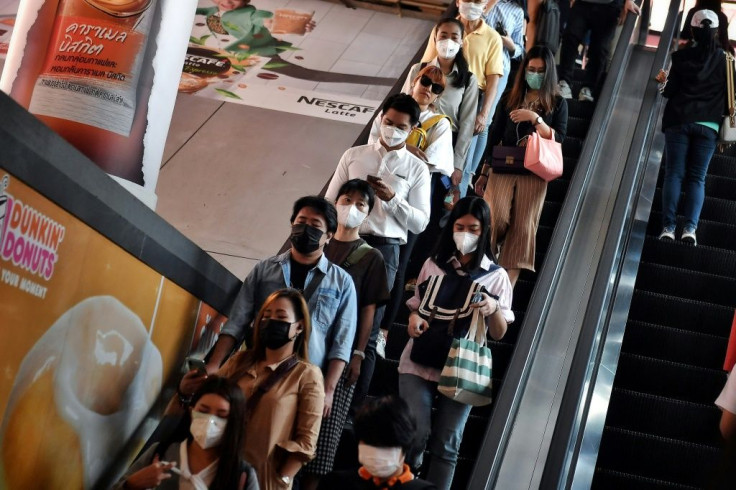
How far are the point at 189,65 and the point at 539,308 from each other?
8104 millimetres

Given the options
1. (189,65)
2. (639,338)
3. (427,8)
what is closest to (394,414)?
(639,338)

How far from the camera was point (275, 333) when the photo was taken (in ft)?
15.2

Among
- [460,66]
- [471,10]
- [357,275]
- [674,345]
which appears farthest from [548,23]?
[357,275]

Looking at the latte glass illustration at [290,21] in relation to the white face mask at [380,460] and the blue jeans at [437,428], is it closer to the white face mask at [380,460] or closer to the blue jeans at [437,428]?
the blue jeans at [437,428]

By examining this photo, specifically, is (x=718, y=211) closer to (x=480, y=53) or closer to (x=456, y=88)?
(x=480, y=53)

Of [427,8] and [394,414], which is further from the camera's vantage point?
[427,8]

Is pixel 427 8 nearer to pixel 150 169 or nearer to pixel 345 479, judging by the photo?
pixel 150 169

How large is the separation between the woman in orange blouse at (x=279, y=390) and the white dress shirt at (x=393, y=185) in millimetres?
1486

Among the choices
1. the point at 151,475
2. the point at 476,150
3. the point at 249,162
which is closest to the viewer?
the point at 151,475

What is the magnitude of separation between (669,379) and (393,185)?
6.66ft

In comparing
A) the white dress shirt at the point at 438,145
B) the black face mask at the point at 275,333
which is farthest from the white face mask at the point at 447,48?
the black face mask at the point at 275,333

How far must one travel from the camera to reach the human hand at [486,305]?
5.30m

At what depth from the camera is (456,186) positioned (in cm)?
736

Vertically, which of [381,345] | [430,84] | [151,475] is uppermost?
[430,84]
